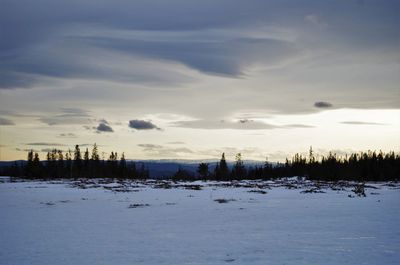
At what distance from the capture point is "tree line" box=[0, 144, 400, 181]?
95.2 meters

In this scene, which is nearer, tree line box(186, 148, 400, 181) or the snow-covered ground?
the snow-covered ground

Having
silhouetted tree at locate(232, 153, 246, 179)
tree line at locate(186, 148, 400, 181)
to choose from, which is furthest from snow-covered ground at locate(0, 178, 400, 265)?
silhouetted tree at locate(232, 153, 246, 179)

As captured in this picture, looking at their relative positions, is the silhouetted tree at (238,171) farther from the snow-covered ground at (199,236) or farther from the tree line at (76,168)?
the snow-covered ground at (199,236)

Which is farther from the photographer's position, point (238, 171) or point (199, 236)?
point (238, 171)

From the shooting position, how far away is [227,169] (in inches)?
4700

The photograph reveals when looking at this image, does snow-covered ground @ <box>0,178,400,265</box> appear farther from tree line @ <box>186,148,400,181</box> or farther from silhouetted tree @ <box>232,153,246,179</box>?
silhouetted tree @ <box>232,153,246,179</box>

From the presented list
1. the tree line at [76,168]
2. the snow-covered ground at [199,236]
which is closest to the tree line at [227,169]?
the tree line at [76,168]

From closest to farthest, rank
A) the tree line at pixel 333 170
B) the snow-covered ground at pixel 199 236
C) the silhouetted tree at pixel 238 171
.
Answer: the snow-covered ground at pixel 199 236, the tree line at pixel 333 170, the silhouetted tree at pixel 238 171

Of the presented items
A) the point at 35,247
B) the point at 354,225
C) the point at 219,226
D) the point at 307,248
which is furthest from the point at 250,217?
the point at 35,247

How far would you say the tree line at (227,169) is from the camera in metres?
95.2

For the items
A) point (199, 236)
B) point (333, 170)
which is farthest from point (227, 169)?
point (199, 236)

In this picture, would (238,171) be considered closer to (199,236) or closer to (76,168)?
(76,168)

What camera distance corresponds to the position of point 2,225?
18312 millimetres

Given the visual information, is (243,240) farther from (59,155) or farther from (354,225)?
(59,155)
